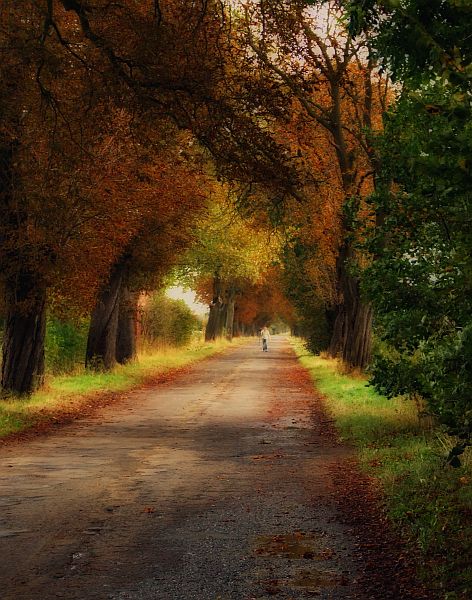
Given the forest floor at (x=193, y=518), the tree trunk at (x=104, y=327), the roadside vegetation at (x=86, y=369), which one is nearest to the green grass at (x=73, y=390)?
the roadside vegetation at (x=86, y=369)

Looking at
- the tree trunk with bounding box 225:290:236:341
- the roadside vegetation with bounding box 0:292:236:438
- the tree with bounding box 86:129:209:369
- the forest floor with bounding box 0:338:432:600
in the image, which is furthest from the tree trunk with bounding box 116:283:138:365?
the tree trunk with bounding box 225:290:236:341

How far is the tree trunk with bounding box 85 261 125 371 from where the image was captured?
29.3m

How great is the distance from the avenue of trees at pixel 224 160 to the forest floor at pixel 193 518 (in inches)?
58.7

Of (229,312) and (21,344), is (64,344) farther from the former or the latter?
(229,312)

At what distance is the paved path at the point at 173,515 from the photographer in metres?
6.78

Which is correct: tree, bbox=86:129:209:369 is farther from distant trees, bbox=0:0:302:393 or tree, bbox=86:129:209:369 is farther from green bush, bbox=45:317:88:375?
green bush, bbox=45:317:88:375

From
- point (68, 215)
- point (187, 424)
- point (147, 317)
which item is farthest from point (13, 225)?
point (147, 317)

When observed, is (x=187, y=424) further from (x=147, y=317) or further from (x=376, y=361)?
(x=147, y=317)

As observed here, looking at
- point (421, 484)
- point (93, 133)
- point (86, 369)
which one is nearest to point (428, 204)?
point (421, 484)

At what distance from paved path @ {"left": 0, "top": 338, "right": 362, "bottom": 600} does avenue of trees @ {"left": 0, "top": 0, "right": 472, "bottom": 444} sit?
5.65 feet

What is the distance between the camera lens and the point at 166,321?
147ft

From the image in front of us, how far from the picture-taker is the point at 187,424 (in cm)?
1788

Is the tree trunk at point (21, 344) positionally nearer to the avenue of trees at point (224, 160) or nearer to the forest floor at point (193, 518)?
the avenue of trees at point (224, 160)

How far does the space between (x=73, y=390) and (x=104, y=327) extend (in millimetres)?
6653
